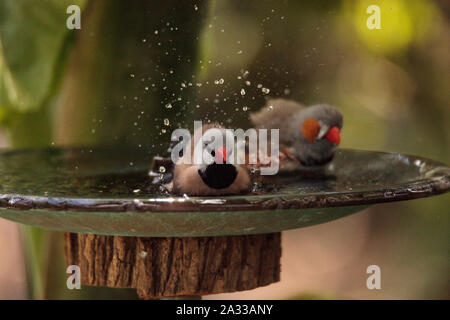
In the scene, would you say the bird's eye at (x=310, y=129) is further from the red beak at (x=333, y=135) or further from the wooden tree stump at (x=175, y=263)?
the wooden tree stump at (x=175, y=263)

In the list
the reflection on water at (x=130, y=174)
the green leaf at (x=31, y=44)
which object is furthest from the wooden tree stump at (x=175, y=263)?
the green leaf at (x=31, y=44)

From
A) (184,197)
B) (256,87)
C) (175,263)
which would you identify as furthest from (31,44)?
(184,197)

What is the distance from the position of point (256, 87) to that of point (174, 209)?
5.98 ft

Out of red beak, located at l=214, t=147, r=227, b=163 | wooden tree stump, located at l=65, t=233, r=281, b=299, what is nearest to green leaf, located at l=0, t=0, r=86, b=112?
wooden tree stump, located at l=65, t=233, r=281, b=299

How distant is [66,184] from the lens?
61.7 inches

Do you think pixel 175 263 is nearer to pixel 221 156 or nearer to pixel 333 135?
pixel 221 156

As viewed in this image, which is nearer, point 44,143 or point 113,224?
point 113,224

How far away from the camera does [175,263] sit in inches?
56.7

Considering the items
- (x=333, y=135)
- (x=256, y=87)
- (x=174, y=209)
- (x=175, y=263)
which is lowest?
(x=175, y=263)

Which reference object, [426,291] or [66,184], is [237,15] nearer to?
[426,291]

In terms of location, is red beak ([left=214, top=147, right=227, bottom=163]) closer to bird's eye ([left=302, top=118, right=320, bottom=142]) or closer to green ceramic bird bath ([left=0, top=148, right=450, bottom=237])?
green ceramic bird bath ([left=0, top=148, right=450, bottom=237])

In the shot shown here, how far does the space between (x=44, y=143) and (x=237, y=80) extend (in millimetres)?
1040
